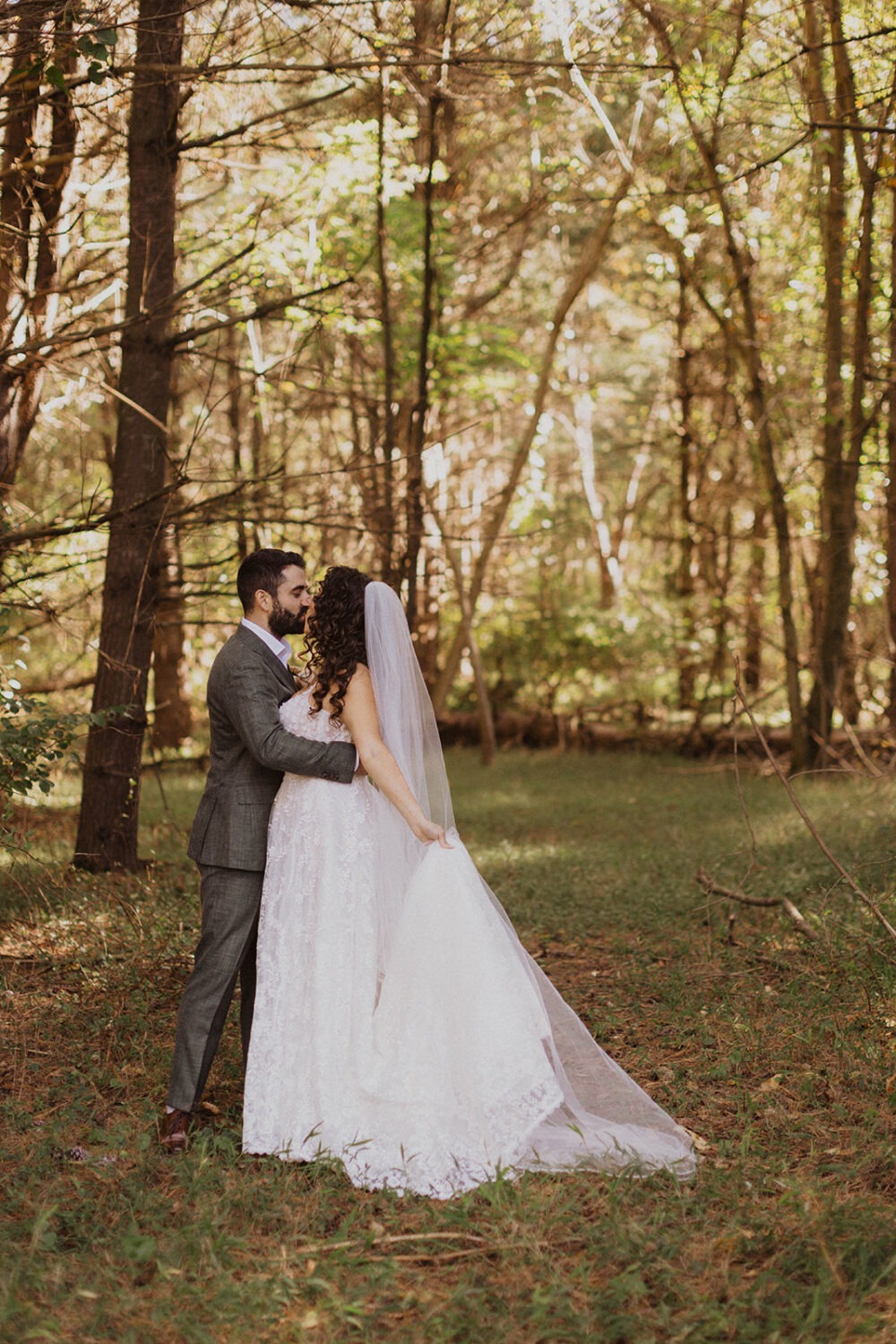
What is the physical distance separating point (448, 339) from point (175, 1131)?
491 inches

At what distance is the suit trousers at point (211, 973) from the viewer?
447cm

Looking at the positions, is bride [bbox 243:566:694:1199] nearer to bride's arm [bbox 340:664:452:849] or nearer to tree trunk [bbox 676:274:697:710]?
bride's arm [bbox 340:664:452:849]

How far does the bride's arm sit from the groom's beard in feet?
1.13

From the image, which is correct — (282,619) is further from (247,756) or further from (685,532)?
(685,532)

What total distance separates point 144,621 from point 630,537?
2161cm

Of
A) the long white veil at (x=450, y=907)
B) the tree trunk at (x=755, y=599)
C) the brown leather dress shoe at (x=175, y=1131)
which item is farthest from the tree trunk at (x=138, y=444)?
the tree trunk at (x=755, y=599)

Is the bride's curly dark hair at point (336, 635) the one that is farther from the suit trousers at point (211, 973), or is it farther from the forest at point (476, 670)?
the forest at point (476, 670)

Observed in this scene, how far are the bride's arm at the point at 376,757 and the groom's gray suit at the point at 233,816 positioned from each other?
8cm

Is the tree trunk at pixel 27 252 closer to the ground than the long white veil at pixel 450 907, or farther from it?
farther from it

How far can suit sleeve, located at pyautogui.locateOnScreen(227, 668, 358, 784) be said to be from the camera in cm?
446

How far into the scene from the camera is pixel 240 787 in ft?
15.3

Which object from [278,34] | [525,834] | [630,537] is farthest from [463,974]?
[630,537]

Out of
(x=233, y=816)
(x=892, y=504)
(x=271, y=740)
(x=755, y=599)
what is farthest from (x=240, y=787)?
(x=755, y=599)

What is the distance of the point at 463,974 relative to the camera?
4473 mm
